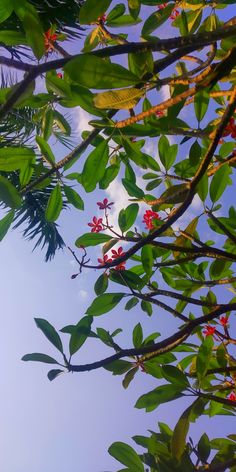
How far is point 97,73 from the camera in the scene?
3.46ft

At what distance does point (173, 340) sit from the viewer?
1508 millimetres

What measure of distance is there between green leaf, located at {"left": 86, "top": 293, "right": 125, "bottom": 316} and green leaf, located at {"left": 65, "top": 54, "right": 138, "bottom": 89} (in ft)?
3.32

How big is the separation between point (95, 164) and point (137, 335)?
3.09ft

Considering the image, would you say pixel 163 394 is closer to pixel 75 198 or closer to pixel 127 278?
pixel 127 278

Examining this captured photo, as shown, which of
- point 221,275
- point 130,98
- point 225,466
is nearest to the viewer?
point 130,98

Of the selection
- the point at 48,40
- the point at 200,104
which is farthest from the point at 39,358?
the point at 48,40

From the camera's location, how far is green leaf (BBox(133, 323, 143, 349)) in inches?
84.0

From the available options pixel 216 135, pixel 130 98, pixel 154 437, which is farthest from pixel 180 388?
pixel 130 98

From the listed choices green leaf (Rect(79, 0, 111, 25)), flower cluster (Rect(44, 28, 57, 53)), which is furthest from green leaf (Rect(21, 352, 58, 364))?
flower cluster (Rect(44, 28, 57, 53))

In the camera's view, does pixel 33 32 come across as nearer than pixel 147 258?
Yes

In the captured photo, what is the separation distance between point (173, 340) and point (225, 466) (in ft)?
1.58

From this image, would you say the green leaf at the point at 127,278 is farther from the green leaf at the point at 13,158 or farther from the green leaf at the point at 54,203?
the green leaf at the point at 13,158

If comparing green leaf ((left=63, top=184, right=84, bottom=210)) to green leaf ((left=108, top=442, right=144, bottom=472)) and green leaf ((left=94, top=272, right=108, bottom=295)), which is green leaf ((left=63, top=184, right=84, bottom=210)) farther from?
green leaf ((left=108, top=442, right=144, bottom=472))

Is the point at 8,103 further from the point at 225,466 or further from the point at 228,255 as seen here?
the point at 225,466
